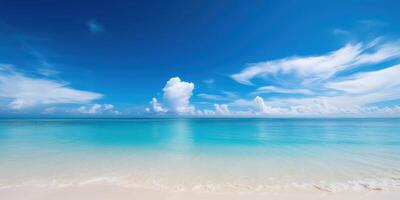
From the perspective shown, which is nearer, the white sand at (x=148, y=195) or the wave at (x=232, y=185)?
the white sand at (x=148, y=195)

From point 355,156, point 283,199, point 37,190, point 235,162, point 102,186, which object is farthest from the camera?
point 355,156

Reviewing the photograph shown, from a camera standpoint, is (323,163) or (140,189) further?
(323,163)

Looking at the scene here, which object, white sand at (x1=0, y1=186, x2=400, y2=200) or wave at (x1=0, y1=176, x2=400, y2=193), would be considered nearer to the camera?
white sand at (x1=0, y1=186, x2=400, y2=200)

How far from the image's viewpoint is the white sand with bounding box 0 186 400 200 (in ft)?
16.9

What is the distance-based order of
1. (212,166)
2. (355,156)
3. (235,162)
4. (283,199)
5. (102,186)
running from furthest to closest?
(355,156) < (235,162) < (212,166) < (102,186) < (283,199)

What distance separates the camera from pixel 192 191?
18.7 ft

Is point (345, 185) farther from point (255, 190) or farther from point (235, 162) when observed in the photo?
point (235, 162)

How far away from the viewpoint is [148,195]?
5.35 m

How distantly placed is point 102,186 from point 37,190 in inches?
74.6

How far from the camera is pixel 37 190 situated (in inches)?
219

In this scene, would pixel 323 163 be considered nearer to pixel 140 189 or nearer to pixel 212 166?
pixel 212 166

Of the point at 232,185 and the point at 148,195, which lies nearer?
the point at 148,195

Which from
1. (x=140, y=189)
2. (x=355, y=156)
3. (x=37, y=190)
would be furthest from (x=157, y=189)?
(x=355, y=156)

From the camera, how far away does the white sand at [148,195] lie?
16.9 ft
